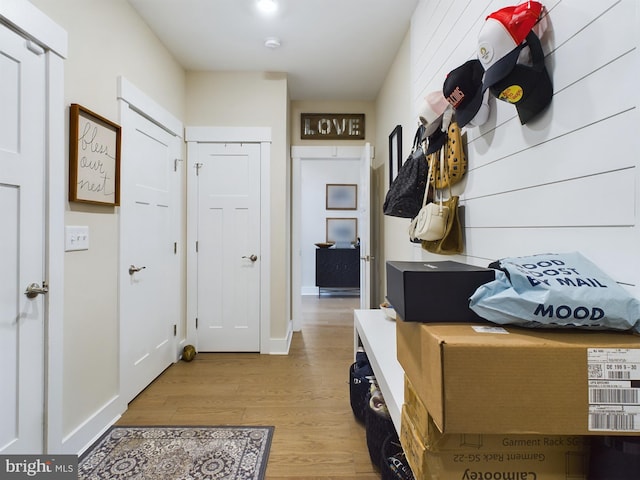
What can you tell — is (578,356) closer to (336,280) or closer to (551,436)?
Result: (551,436)

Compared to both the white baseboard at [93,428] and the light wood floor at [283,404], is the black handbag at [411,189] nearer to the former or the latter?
the light wood floor at [283,404]

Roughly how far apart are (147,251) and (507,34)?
95.4 inches

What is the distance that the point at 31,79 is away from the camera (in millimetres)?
1378

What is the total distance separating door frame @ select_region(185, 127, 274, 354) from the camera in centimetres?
303

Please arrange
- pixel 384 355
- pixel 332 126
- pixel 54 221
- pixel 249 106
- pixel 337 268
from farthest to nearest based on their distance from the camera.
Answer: pixel 337 268, pixel 332 126, pixel 249 106, pixel 54 221, pixel 384 355

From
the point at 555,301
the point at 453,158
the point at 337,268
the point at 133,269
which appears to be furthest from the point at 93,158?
the point at 337,268

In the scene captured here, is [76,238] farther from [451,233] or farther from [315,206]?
[315,206]

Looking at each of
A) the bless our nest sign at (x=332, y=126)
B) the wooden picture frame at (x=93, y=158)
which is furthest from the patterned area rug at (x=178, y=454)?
the bless our nest sign at (x=332, y=126)

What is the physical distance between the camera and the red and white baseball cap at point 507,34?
90 cm

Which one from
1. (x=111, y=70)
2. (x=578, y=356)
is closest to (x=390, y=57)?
(x=111, y=70)

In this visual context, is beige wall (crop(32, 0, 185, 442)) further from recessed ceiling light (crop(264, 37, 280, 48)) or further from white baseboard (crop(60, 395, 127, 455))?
recessed ceiling light (crop(264, 37, 280, 48))

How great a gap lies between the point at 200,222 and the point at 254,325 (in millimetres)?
1092

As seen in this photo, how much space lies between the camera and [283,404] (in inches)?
86.0

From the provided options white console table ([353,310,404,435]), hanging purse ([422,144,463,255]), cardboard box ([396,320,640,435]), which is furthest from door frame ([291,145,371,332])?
cardboard box ([396,320,640,435])
